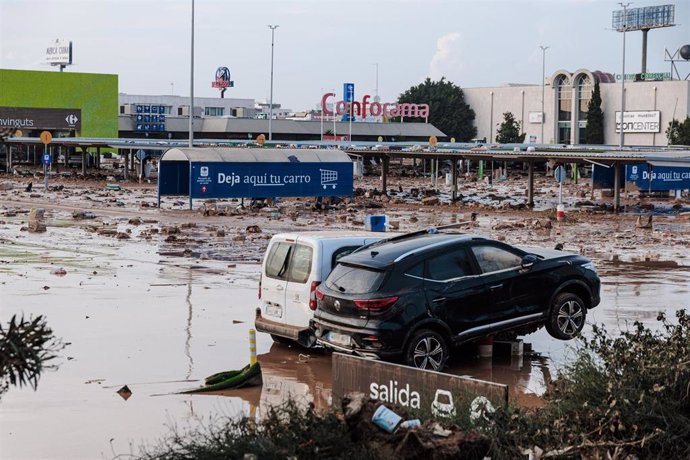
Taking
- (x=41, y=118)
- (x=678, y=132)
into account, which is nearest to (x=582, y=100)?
(x=678, y=132)

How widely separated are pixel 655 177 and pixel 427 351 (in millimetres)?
36740

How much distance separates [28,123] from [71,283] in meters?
78.6

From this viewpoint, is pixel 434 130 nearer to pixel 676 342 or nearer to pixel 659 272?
pixel 659 272

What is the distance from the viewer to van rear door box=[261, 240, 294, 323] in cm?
1444

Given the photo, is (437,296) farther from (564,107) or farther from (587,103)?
(564,107)

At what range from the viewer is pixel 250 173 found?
43.4 metres

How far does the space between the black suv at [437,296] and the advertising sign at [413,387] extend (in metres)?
1.93

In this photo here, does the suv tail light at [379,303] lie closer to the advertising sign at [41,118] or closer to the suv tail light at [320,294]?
the suv tail light at [320,294]

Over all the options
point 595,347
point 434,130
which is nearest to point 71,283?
point 595,347

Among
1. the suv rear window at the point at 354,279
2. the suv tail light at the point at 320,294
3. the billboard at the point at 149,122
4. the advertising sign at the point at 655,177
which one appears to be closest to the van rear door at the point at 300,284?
the suv tail light at the point at 320,294

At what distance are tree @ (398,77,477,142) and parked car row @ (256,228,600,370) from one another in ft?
332

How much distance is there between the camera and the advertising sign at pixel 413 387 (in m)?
9.19

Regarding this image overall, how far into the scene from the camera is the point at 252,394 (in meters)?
12.3

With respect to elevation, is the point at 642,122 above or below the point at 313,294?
above
